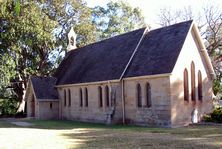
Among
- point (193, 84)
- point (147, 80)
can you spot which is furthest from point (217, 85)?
point (147, 80)

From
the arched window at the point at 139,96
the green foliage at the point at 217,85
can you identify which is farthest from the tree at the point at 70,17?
the arched window at the point at 139,96

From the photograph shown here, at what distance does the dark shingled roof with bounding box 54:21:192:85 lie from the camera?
27000mm

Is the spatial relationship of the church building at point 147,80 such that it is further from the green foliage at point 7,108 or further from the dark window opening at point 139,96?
the green foliage at point 7,108

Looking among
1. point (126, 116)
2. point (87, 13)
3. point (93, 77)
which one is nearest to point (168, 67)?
point (126, 116)

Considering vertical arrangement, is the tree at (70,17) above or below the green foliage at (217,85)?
above

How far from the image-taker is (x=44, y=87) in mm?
41812

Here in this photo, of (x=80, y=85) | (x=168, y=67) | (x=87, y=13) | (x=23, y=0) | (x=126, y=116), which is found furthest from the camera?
(x=87, y=13)

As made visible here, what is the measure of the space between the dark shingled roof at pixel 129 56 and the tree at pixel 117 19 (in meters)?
23.4

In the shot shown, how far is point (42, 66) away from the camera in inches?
1986

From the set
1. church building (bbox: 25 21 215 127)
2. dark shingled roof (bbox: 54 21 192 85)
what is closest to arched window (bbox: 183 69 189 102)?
church building (bbox: 25 21 215 127)

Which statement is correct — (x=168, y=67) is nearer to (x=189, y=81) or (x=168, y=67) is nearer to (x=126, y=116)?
(x=189, y=81)

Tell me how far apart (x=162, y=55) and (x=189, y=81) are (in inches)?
110

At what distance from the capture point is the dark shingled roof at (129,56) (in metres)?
27.0

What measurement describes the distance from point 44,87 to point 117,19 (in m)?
27.5
